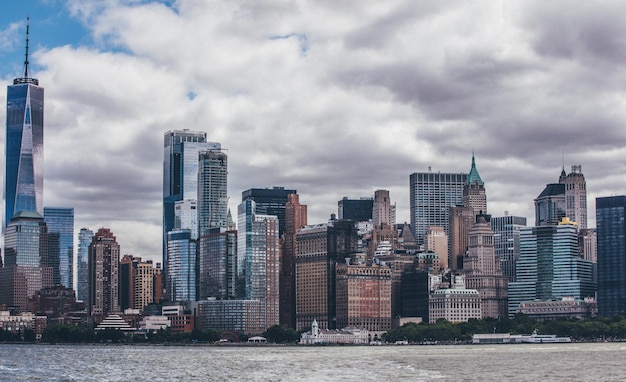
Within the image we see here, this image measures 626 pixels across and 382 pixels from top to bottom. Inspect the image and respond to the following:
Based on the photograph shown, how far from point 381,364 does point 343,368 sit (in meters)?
14.5

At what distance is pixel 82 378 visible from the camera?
15588 centimetres

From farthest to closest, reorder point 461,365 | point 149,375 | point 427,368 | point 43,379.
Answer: point 461,365 → point 427,368 → point 149,375 → point 43,379

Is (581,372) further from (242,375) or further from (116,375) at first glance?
(116,375)

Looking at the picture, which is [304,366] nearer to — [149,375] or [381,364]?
[381,364]

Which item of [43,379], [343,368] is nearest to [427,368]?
[343,368]

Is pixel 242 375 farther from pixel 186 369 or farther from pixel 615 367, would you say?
pixel 615 367

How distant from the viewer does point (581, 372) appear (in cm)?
16688

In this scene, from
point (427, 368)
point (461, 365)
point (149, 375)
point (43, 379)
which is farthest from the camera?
point (461, 365)

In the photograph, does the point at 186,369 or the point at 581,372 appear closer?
the point at 581,372

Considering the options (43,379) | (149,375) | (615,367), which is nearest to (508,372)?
(615,367)

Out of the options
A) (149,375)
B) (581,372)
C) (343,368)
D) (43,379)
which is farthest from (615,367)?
(43,379)

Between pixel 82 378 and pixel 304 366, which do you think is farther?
pixel 304 366

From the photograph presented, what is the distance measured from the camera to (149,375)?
164250 mm

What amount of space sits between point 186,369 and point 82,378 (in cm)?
3130
